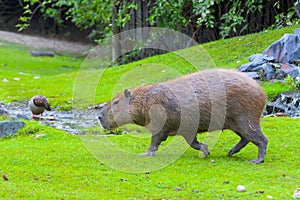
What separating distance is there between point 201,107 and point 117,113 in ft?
3.49

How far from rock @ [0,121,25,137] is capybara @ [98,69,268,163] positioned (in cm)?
219

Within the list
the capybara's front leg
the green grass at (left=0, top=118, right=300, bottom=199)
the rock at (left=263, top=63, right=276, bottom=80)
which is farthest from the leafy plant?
the capybara's front leg

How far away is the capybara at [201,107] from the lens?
22.1 feet

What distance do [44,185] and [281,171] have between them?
2.32m

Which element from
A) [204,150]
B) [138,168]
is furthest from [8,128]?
[204,150]

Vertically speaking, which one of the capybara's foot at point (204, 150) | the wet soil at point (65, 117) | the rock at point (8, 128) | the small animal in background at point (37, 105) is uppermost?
the capybara's foot at point (204, 150)

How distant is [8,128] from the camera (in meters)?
8.71

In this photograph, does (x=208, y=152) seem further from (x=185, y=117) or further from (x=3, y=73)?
(x=3, y=73)

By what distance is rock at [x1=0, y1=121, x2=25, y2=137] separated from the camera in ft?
28.4

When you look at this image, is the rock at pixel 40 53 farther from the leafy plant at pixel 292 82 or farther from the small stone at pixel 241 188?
the small stone at pixel 241 188

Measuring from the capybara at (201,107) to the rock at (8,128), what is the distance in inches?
86.2

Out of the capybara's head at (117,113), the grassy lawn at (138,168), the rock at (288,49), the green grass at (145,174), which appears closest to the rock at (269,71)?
the grassy lawn at (138,168)

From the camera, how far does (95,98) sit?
1288 centimetres

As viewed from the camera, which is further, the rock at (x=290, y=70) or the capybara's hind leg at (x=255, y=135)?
the rock at (x=290, y=70)
